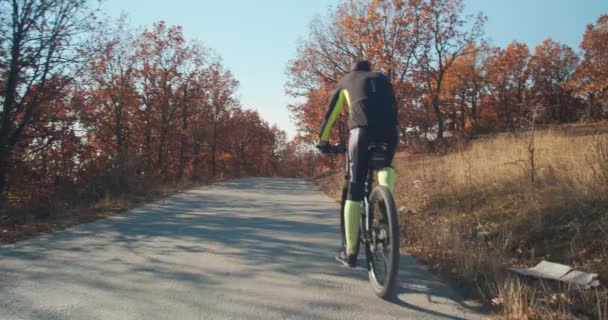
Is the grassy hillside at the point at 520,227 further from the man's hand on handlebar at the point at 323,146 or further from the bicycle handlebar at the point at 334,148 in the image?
the man's hand on handlebar at the point at 323,146

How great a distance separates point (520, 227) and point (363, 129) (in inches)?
113

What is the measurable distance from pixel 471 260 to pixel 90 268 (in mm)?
3663

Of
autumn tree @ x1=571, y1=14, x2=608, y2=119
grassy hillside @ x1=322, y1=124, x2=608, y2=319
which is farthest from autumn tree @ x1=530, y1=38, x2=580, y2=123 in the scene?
grassy hillside @ x1=322, y1=124, x2=608, y2=319

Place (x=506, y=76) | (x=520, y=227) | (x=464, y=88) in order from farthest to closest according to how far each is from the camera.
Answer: (x=506, y=76) → (x=464, y=88) → (x=520, y=227)

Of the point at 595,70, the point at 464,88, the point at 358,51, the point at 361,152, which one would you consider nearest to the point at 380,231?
the point at 361,152

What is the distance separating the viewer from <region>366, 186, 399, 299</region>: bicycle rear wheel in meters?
3.20

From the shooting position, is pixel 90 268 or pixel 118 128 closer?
pixel 90 268

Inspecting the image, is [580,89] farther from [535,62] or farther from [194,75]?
[194,75]

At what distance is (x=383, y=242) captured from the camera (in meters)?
3.47

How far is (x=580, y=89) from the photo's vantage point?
38281 mm

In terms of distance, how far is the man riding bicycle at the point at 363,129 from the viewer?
3744 mm

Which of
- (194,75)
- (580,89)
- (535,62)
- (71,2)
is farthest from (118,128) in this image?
(535,62)

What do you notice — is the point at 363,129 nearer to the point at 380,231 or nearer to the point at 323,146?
the point at 323,146

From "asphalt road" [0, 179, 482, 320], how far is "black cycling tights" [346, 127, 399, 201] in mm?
853
